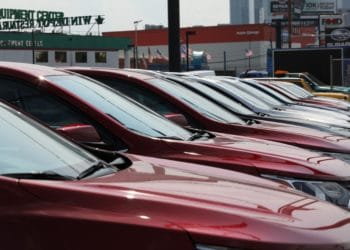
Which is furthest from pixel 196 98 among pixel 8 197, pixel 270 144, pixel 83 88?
pixel 8 197

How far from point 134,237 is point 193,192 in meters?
0.50

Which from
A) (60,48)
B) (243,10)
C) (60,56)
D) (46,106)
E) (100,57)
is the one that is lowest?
(46,106)

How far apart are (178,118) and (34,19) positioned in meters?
75.8

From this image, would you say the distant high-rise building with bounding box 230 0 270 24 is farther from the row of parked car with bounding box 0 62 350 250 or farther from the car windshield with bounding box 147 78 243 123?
the row of parked car with bounding box 0 62 350 250

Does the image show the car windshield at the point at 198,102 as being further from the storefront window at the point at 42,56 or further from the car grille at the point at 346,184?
the storefront window at the point at 42,56

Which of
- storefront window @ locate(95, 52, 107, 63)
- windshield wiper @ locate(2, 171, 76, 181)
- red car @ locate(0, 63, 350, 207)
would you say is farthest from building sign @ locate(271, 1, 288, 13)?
windshield wiper @ locate(2, 171, 76, 181)

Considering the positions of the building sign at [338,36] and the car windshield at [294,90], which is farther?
the building sign at [338,36]

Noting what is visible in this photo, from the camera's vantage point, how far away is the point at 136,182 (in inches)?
120

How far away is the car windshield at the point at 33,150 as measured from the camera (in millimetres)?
3089

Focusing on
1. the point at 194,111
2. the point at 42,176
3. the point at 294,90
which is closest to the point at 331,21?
the point at 294,90

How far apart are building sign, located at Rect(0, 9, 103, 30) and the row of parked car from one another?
74177mm

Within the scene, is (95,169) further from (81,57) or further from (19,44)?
(81,57)

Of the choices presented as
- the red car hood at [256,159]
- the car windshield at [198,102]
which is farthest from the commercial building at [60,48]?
the red car hood at [256,159]

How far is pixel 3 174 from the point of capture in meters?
2.91
